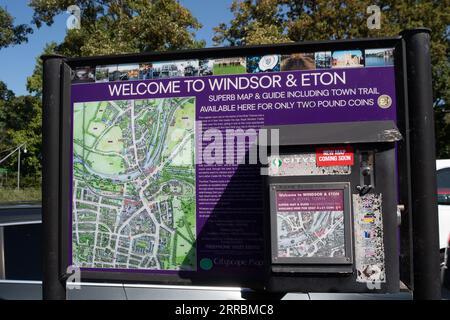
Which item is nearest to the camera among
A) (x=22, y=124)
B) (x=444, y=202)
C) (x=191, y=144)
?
(x=191, y=144)

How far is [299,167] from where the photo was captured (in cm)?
249

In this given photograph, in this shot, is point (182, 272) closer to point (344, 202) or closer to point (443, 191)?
point (344, 202)

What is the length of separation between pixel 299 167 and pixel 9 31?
20.3 m

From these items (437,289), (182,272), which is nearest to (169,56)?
(182,272)

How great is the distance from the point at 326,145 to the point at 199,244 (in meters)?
0.92

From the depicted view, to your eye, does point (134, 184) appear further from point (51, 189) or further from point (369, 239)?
point (369, 239)

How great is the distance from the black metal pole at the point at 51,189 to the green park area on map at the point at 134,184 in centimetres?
11

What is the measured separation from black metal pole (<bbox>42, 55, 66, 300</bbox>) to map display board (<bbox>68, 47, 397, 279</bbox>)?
0.35 ft

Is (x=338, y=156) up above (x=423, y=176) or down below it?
above

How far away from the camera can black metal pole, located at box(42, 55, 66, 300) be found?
2838mm

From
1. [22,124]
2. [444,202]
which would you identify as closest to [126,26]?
[444,202]

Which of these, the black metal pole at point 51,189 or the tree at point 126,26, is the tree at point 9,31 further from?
the black metal pole at point 51,189

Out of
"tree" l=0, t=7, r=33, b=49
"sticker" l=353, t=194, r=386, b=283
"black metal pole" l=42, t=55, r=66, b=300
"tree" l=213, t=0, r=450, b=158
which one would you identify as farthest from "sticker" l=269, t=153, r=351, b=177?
"tree" l=0, t=7, r=33, b=49

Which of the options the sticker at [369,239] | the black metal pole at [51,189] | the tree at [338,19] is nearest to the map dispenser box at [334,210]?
the sticker at [369,239]
